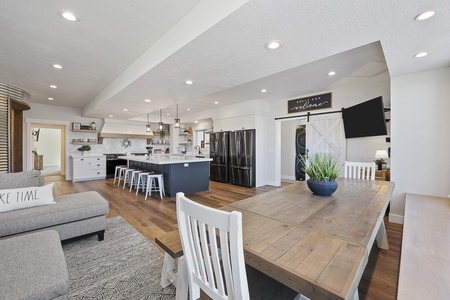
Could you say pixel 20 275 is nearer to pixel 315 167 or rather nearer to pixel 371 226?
pixel 371 226

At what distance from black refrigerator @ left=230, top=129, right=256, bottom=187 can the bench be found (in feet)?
14.0

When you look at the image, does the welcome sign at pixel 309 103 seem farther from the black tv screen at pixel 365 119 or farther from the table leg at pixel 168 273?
the table leg at pixel 168 273

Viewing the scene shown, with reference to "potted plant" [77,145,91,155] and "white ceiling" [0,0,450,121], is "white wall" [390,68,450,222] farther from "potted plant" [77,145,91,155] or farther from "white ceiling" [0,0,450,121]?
"potted plant" [77,145,91,155]

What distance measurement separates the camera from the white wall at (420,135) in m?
2.67

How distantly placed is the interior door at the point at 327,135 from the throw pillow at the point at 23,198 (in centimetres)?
523

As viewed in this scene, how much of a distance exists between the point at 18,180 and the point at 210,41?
9.54 ft

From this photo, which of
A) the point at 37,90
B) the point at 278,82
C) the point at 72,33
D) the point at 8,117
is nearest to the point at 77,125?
the point at 37,90

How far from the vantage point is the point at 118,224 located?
300cm

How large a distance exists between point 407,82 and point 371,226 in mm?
2937

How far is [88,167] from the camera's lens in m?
6.97

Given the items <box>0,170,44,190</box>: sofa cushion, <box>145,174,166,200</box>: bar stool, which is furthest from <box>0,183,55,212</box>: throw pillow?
<box>145,174,166,200</box>: bar stool

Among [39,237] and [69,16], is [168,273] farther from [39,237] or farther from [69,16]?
[69,16]

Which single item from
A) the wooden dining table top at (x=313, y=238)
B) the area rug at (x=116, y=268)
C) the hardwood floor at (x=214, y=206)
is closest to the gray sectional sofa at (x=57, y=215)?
the area rug at (x=116, y=268)

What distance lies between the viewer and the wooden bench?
1026 mm
